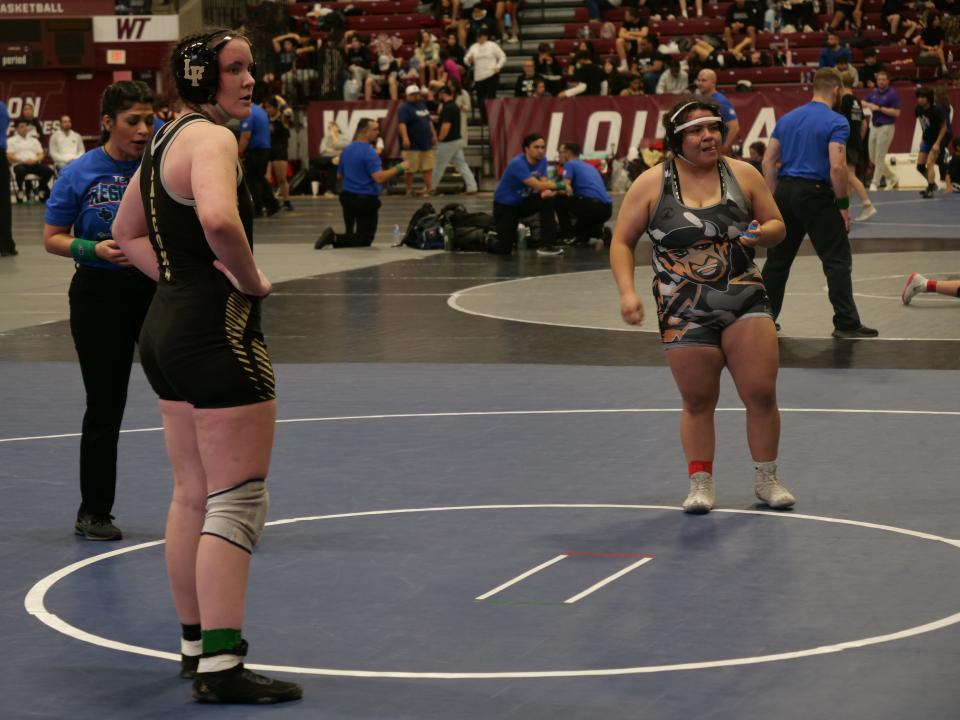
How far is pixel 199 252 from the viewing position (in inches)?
183

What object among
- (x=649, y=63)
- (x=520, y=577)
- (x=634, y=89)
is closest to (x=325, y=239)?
(x=634, y=89)

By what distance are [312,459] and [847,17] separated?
28644mm

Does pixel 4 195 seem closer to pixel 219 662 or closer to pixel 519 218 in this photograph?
pixel 519 218

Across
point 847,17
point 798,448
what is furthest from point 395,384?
point 847,17

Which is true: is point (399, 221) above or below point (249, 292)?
below

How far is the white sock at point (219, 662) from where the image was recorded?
4.72m

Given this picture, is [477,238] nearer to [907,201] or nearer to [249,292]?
[907,201]

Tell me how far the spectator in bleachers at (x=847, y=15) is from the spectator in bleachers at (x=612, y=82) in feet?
15.9

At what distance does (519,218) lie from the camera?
21.1 meters

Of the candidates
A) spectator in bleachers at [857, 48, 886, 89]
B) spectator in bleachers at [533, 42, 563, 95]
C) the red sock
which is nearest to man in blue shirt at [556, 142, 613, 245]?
spectator in bleachers at [857, 48, 886, 89]

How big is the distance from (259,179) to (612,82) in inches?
332

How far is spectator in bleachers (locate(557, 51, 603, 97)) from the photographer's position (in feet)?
108

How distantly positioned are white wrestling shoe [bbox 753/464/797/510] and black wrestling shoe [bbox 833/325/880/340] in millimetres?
5598

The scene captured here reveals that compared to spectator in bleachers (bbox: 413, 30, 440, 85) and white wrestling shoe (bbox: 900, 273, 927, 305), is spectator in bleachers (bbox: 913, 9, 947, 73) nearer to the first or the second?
spectator in bleachers (bbox: 413, 30, 440, 85)
